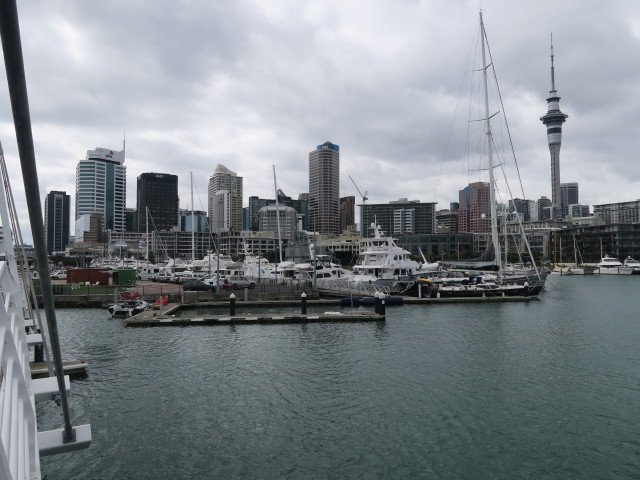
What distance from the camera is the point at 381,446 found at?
13.1 m

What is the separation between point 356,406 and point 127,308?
2865 cm

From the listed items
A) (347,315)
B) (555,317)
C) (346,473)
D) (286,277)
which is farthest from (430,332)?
(286,277)

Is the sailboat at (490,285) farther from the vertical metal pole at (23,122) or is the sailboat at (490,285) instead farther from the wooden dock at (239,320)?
the vertical metal pole at (23,122)

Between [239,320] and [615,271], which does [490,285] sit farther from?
[615,271]

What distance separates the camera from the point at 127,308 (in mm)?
38469

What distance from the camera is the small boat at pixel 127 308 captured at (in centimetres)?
3794

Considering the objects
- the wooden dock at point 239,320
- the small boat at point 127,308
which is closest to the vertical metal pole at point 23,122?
the wooden dock at point 239,320

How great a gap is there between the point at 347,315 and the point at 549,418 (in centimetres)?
2110

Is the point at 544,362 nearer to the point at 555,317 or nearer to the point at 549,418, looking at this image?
the point at 549,418

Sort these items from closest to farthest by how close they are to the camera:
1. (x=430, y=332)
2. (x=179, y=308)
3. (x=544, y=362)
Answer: (x=544, y=362) → (x=430, y=332) → (x=179, y=308)

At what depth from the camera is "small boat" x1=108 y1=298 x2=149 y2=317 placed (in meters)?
37.9

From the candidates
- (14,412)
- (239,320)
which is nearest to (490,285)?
(239,320)

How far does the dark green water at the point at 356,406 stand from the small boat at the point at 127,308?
7.77 m

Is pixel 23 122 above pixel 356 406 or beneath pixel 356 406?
above
